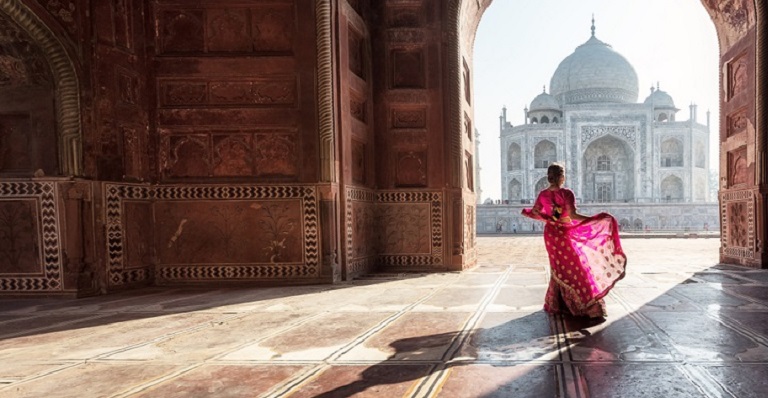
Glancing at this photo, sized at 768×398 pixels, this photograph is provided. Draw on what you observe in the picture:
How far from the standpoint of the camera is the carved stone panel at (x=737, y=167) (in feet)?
24.7

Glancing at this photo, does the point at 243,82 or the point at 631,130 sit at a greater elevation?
the point at 631,130

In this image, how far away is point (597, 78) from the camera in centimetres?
3881

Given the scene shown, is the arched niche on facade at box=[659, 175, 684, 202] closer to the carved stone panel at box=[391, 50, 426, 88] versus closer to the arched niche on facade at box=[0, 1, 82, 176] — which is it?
the carved stone panel at box=[391, 50, 426, 88]

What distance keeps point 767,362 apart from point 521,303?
2077mm

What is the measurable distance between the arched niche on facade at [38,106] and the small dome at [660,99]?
4375cm

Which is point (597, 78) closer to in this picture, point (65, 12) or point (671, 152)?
point (671, 152)

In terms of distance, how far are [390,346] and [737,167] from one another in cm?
757

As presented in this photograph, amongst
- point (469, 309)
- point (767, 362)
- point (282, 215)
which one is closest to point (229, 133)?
point (282, 215)

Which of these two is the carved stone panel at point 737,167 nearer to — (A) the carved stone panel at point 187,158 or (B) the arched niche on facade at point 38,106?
(A) the carved stone panel at point 187,158

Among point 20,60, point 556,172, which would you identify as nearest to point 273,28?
point 20,60

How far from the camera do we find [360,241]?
7.00 metres

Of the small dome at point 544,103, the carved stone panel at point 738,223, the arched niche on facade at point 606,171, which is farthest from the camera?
the small dome at point 544,103

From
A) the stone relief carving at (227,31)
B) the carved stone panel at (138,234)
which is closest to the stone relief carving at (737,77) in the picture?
the stone relief carving at (227,31)

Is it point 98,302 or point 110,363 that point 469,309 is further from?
point 98,302
